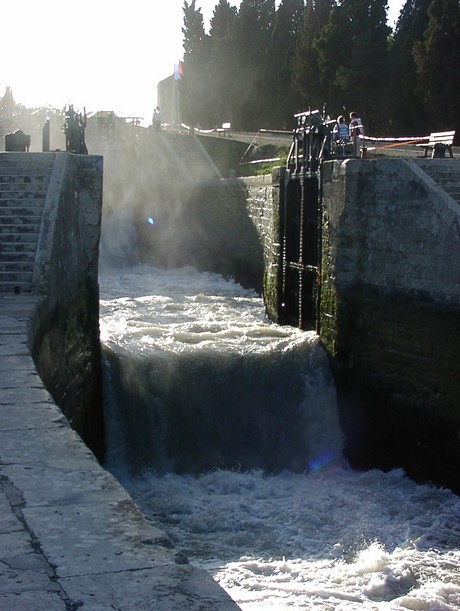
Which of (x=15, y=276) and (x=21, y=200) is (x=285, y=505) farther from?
(x=21, y=200)

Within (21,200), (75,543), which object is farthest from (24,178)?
(75,543)

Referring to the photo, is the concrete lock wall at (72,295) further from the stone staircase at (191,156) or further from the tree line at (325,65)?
the tree line at (325,65)

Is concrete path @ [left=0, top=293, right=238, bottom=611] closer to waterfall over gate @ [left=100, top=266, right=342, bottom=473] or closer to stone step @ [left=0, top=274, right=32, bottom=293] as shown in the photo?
stone step @ [left=0, top=274, right=32, bottom=293]

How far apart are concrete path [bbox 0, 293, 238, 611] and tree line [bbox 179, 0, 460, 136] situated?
25231 millimetres

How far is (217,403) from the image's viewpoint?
12156 mm

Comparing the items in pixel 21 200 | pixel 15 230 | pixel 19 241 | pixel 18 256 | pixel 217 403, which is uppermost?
pixel 21 200

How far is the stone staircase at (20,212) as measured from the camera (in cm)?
1057

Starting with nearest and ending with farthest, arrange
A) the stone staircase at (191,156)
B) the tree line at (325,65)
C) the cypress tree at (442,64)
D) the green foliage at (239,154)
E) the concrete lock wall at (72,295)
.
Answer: the concrete lock wall at (72,295), the green foliage at (239,154), the cypress tree at (442,64), the stone staircase at (191,156), the tree line at (325,65)

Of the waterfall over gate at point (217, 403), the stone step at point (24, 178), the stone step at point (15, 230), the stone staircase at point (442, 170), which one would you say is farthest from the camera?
the stone staircase at point (442, 170)

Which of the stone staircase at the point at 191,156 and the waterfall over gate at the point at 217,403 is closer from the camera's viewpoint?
the waterfall over gate at the point at 217,403

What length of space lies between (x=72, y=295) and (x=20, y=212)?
52.5 inches

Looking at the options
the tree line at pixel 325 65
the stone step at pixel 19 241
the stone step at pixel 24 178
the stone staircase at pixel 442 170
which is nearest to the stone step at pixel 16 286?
the stone step at pixel 19 241

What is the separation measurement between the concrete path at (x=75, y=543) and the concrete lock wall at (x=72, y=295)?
3.62 meters

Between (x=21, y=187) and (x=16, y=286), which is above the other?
(x=21, y=187)
